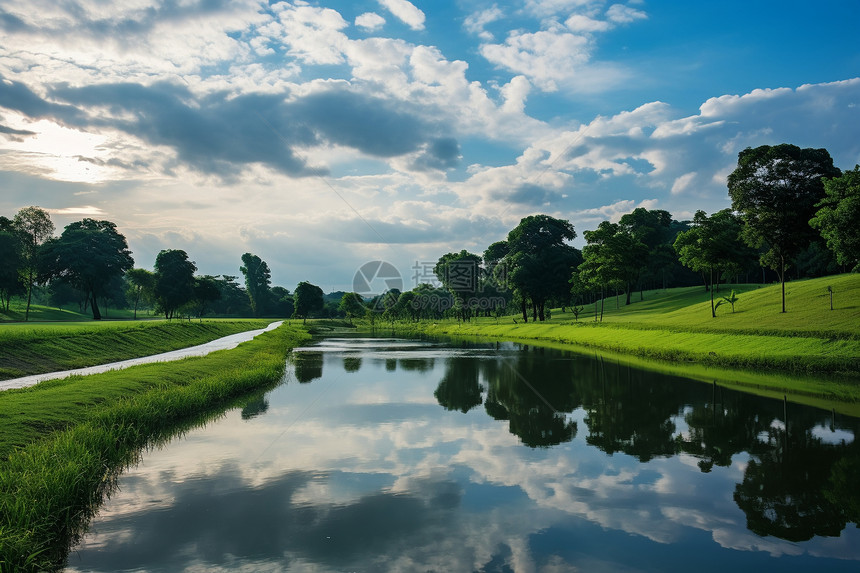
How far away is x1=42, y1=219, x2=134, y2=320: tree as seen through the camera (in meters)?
82.5

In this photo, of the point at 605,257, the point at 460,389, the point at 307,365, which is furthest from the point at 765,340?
the point at 307,365

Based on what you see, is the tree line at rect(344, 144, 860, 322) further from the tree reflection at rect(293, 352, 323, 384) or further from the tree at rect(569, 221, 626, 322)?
the tree reflection at rect(293, 352, 323, 384)

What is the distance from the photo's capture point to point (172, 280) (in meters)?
86.4

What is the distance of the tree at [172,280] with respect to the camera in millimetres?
85831

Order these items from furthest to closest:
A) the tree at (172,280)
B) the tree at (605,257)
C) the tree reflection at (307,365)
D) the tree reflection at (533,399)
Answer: the tree at (172,280)
the tree at (605,257)
the tree reflection at (307,365)
the tree reflection at (533,399)

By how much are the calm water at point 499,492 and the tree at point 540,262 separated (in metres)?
61.9

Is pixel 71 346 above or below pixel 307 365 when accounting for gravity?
above

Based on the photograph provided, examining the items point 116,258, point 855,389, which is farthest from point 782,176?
point 116,258

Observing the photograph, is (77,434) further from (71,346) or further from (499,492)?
(71,346)

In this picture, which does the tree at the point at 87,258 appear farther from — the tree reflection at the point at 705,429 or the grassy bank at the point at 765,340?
the tree reflection at the point at 705,429

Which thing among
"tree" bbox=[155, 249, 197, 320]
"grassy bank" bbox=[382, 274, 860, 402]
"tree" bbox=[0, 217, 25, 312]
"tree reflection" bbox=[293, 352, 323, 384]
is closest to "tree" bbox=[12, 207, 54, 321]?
"tree" bbox=[0, 217, 25, 312]

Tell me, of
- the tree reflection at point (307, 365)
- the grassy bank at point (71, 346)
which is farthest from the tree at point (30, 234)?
the tree reflection at point (307, 365)

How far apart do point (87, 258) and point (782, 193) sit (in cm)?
9732

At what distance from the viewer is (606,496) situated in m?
12.5
